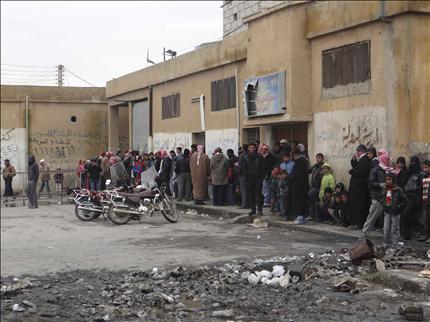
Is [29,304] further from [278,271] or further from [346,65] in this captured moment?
[346,65]

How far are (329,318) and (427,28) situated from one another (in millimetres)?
7386

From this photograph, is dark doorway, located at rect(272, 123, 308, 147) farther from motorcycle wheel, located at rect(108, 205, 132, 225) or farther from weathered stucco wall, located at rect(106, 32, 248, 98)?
motorcycle wheel, located at rect(108, 205, 132, 225)

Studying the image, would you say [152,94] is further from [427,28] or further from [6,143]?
[427,28]

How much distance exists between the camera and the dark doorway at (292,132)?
14.5 metres

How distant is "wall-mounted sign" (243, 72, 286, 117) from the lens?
46.6ft

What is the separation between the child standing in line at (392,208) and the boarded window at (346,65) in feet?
11.2

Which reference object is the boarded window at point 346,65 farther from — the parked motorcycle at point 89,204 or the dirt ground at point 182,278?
the parked motorcycle at point 89,204

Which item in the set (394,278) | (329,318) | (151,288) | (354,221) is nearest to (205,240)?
(354,221)

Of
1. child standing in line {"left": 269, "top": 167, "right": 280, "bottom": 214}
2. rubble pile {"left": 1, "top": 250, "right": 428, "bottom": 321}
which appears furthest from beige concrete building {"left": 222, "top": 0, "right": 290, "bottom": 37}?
rubble pile {"left": 1, "top": 250, "right": 428, "bottom": 321}

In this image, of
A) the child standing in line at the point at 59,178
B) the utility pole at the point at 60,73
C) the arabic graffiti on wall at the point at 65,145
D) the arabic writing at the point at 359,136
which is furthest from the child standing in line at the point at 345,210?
the utility pole at the point at 60,73

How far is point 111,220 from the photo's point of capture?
45.3 ft

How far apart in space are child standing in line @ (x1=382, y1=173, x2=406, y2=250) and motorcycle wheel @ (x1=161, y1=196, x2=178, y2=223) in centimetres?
597

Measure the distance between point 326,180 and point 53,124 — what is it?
1886 cm

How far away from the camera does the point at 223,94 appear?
18.0 m
